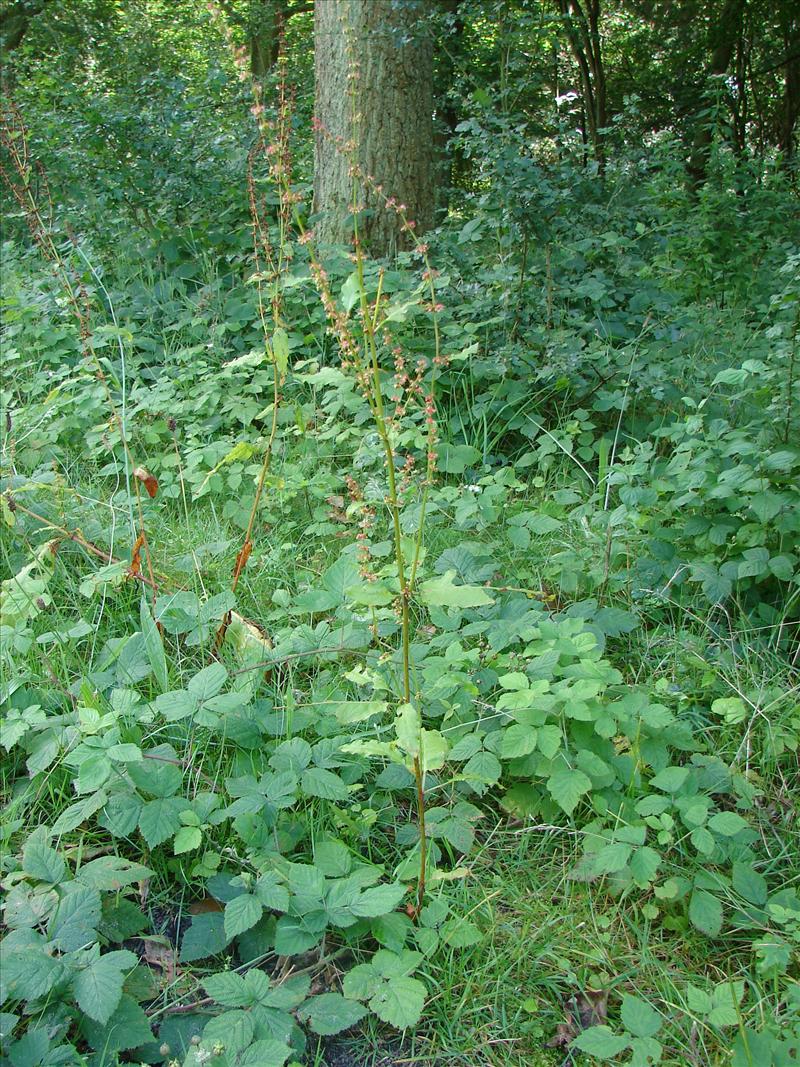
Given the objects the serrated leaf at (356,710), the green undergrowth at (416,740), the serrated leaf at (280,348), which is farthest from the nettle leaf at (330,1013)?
the serrated leaf at (280,348)

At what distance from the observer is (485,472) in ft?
11.1

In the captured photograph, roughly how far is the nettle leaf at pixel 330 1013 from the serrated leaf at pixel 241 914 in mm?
184

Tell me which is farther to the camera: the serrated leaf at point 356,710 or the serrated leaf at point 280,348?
the serrated leaf at point 280,348

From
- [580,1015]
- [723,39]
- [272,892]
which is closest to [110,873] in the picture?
Result: [272,892]

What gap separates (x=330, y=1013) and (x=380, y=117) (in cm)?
442

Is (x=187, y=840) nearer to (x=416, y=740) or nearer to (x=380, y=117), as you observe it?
(x=416, y=740)

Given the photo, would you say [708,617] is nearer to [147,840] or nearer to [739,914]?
[739,914]

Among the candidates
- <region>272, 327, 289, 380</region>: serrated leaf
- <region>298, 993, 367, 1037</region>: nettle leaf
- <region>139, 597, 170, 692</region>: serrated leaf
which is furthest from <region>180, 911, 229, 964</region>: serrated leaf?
<region>272, 327, 289, 380</region>: serrated leaf

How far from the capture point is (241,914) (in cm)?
165

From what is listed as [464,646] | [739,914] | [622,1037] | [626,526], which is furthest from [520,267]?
[622,1037]

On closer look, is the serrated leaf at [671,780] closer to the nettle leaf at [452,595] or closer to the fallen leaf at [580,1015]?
the fallen leaf at [580,1015]

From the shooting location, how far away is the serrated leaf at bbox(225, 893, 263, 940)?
5.32 feet

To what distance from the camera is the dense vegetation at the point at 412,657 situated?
1.61 metres

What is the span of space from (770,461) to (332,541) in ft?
4.85
